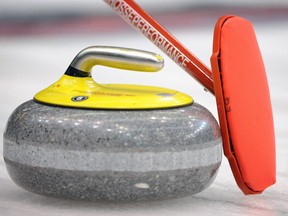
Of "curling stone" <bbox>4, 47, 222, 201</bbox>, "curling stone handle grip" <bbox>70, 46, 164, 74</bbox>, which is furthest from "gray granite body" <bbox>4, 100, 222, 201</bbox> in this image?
"curling stone handle grip" <bbox>70, 46, 164, 74</bbox>

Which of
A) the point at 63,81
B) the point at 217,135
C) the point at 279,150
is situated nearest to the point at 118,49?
the point at 63,81

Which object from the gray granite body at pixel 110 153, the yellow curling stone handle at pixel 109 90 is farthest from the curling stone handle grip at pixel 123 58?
the gray granite body at pixel 110 153

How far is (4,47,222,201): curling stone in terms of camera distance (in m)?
1.58

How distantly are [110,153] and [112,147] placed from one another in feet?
0.03

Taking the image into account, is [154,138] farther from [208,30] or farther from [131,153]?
[208,30]

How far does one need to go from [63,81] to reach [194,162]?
298mm

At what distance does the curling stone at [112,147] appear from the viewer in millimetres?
1585

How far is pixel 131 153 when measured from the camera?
1.59m

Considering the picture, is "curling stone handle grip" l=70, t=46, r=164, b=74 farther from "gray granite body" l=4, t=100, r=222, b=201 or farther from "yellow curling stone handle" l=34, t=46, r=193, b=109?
"gray granite body" l=4, t=100, r=222, b=201

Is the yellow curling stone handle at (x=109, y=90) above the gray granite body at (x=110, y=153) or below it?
above

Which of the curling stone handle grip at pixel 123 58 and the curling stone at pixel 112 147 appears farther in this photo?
the curling stone handle grip at pixel 123 58

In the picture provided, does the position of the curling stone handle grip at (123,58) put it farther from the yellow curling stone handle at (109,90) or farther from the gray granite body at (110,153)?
the gray granite body at (110,153)

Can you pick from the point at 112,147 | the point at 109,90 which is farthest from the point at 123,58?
the point at 112,147

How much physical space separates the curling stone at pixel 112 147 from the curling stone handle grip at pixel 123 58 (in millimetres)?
53
